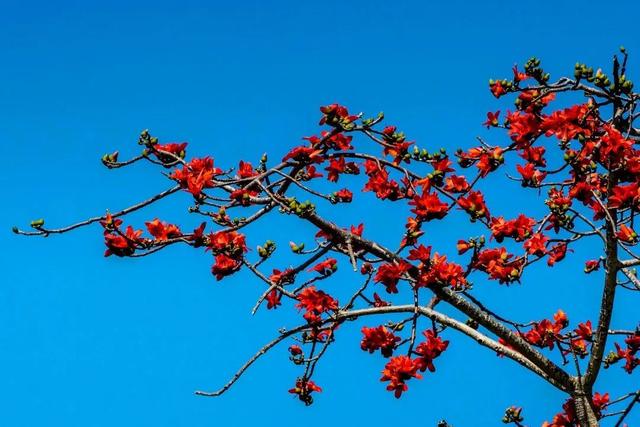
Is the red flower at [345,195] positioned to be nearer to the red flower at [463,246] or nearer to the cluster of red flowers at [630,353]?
the red flower at [463,246]

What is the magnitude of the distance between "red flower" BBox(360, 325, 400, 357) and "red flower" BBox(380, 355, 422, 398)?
7.0 inches

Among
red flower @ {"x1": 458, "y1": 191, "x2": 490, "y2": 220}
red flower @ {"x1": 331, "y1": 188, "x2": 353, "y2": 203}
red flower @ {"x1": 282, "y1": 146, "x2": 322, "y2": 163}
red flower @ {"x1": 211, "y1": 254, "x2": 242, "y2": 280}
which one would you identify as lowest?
red flower @ {"x1": 211, "y1": 254, "x2": 242, "y2": 280}

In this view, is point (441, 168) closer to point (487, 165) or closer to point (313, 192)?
point (487, 165)

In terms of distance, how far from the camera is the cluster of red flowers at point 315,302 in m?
4.72

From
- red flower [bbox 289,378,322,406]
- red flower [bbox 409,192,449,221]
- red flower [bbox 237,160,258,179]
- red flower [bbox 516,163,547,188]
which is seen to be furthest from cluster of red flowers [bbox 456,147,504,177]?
red flower [bbox 289,378,322,406]

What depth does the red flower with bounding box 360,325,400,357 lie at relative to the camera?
491cm

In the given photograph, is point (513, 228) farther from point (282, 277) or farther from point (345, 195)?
point (282, 277)

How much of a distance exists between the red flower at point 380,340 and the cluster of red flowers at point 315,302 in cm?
33

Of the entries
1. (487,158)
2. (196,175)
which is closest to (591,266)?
(487,158)

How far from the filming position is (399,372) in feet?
15.4

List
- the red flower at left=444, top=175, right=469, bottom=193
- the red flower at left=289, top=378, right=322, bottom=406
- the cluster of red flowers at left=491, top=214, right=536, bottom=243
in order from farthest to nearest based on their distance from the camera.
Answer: the red flower at left=289, top=378, right=322, bottom=406 < the cluster of red flowers at left=491, top=214, right=536, bottom=243 < the red flower at left=444, top=175, right=469, bottom=193

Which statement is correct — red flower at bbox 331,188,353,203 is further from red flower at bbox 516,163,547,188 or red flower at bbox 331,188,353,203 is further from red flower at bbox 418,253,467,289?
red flower at bbox 516,163,547,188

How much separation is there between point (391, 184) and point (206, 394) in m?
1.60

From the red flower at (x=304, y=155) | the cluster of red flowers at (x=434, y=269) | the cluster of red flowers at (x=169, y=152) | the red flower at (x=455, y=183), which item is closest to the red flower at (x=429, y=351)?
the cluster of red flowers at (x=434, y=269)
